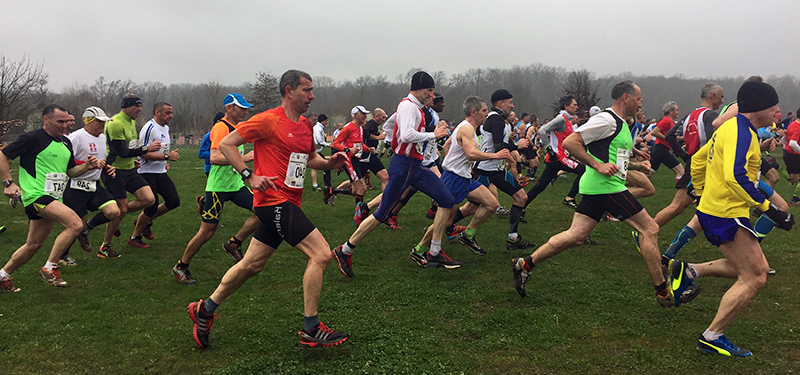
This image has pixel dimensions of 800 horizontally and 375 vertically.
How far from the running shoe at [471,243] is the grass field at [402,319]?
0.45ft

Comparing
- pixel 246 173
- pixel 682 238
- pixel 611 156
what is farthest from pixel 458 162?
pixel 246 173

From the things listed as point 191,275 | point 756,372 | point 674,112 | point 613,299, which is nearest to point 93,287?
point 191,275

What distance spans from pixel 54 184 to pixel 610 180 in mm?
5845

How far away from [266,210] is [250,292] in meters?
1.88

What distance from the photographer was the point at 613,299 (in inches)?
199

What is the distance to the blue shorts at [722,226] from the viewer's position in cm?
379

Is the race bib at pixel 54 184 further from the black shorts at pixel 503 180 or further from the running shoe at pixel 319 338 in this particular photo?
the black shorts at pixel 503 180

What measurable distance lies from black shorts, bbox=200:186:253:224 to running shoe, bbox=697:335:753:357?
16.2 feet

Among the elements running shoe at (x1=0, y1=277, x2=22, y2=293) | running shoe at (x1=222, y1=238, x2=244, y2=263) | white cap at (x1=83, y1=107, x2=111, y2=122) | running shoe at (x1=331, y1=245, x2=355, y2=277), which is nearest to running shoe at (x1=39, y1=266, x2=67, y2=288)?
running shoe at (x1=0, y1=277, x2=22, y2=293)

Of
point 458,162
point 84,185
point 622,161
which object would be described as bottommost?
point 84,185

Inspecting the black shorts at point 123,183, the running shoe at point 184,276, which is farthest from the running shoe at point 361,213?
the black shorts at point 123,183

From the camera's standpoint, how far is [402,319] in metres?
4.58

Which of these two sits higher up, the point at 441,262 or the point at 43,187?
the point at 43,187

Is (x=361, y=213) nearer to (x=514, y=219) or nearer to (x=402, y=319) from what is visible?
(x=514, y=219)
